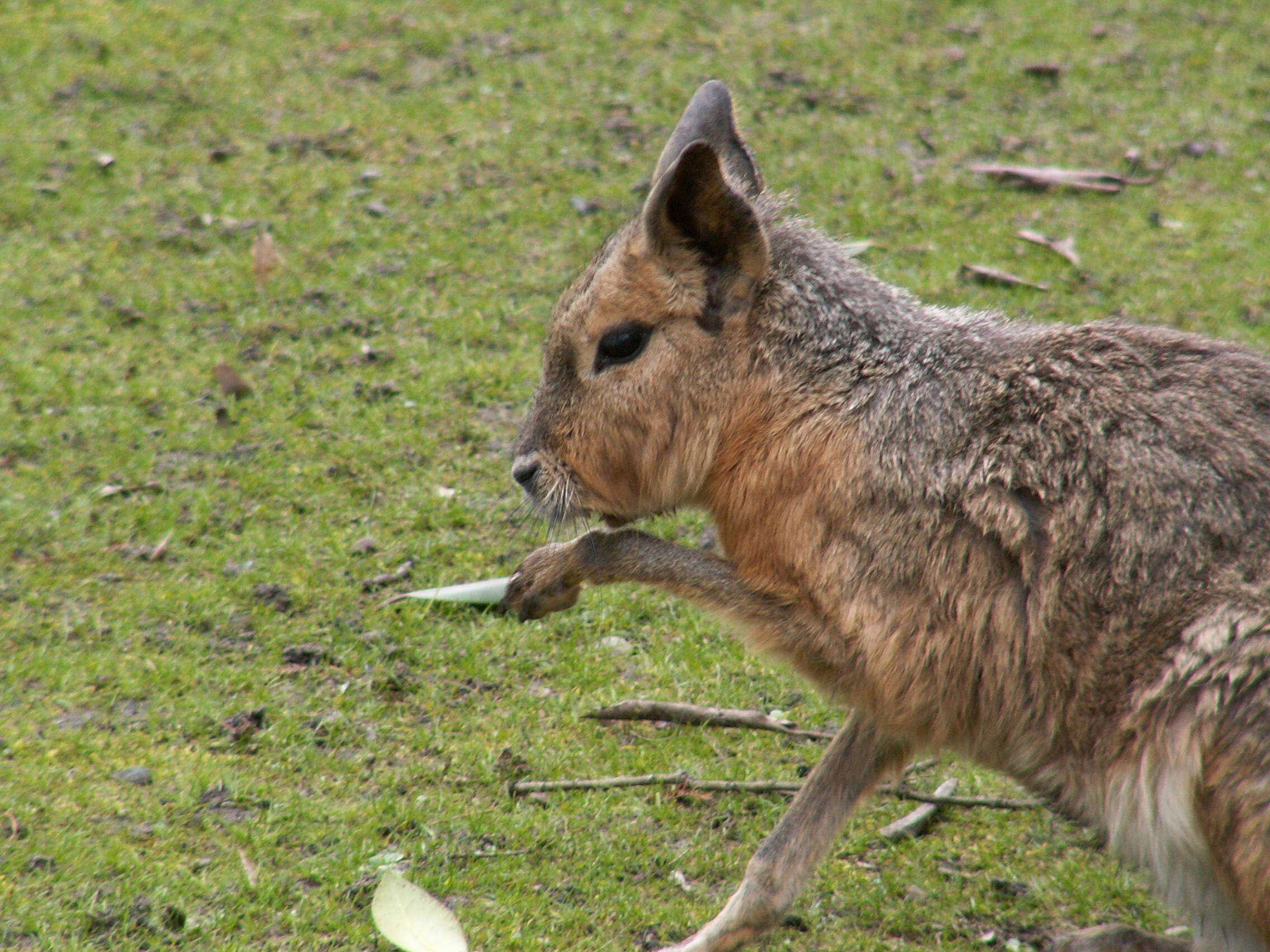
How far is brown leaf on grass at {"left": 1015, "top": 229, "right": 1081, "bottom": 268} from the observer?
18.9ft

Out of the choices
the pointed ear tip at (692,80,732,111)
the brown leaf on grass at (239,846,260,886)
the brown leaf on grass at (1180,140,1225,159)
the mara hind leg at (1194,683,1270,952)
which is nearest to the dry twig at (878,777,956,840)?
the mara hind leg at (1194,683,1270,952)

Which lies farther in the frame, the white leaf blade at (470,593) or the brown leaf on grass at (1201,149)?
the brown leaf on grass at (1201,149)

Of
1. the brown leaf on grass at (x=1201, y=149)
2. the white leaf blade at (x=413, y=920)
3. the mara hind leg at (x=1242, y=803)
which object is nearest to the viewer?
the mara hind leg at (x=1242, y=803)

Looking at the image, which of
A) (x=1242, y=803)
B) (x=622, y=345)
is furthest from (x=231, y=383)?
(x=1242, y=803)

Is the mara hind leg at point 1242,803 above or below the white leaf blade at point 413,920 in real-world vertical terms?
above

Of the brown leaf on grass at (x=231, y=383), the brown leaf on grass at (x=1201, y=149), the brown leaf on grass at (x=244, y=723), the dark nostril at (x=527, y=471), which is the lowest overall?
the brown leaf on grass at (x=244, y=723)

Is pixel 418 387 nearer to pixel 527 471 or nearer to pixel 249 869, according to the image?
pixel 527 471

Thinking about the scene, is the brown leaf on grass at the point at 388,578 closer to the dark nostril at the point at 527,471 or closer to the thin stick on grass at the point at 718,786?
the thin stick on grass at the point at 718,786

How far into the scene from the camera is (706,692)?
3879 millimetres

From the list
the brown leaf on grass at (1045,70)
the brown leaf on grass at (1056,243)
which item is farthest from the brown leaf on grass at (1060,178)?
the brown leaf on grass at (1045,70)

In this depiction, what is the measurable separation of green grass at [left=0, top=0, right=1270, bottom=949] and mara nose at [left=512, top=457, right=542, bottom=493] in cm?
85

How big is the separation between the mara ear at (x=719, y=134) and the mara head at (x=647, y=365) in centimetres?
32

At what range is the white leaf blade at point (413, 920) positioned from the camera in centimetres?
285

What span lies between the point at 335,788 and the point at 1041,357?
6.39 ft
